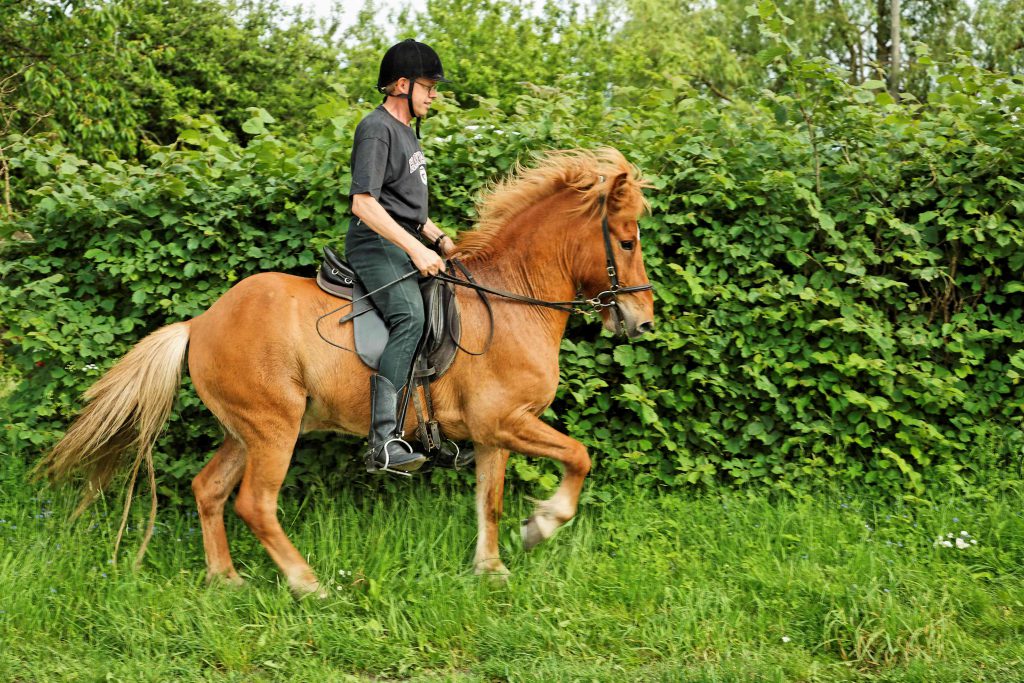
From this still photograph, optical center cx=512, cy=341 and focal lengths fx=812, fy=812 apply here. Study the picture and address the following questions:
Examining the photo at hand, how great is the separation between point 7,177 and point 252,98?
1893 centimetres

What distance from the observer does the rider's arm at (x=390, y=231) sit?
4258 mm

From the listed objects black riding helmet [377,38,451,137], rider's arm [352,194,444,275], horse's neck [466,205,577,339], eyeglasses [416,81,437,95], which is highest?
black riding helmet [377,38,451,137]

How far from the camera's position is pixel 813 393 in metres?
5.66

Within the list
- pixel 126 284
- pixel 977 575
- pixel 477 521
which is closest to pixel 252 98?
pixel 126 284

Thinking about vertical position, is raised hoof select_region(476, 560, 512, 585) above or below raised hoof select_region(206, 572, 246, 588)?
below

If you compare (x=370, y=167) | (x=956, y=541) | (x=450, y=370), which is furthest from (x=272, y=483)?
(x=956, y=541)

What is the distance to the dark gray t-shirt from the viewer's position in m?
4.30

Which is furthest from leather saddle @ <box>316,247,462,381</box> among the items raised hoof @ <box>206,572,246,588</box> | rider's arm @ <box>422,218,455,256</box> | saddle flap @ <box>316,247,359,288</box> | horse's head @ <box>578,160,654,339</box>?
raised hoof @ <box>206,572,246,588</box>

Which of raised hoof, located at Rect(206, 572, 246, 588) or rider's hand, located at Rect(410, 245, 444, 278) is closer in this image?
rider's hand, located at Rect(410, 245, 444, 278)

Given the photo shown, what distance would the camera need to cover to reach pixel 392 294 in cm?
442

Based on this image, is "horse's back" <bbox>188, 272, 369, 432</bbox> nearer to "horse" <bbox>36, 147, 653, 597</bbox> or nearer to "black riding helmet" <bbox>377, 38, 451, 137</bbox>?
"horse" <bbox>36, 147, 653, 597</bbox>

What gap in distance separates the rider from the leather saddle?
2.6 inches

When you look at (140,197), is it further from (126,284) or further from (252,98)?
(252,98)

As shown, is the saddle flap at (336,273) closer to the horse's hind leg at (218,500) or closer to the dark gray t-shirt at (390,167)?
the dark gray t-shirt at (390,167)
